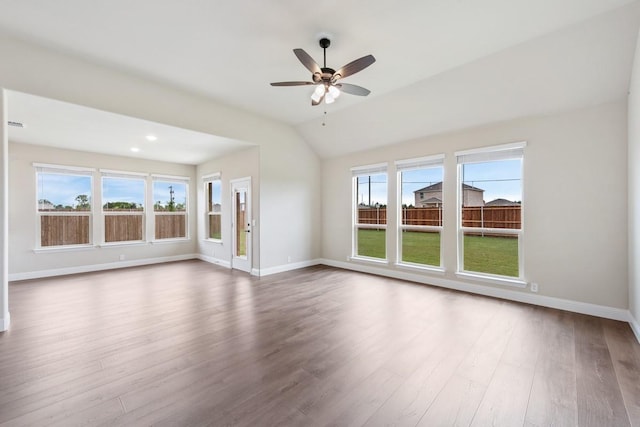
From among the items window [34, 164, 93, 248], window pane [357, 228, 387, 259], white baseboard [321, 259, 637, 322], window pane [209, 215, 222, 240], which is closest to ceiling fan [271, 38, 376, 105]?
white baseboard [321, 259, 637, 322]

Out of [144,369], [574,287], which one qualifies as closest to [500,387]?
[574,287]

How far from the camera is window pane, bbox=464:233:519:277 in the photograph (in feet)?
22.4

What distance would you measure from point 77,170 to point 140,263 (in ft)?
8.44

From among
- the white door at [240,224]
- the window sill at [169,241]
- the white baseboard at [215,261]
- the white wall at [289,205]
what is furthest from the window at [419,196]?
the window sill at [169,241]

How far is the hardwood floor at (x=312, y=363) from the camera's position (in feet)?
6.07

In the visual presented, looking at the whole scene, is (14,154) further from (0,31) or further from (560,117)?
(560,117)

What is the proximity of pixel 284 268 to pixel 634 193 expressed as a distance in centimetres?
560

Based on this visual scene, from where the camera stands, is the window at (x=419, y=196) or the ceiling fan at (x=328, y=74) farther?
the window at (x=419, y=196)

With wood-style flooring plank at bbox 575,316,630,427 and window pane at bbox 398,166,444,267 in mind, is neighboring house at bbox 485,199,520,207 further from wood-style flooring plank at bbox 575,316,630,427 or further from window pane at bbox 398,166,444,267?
wood-style flooring plank at bbox 575,316,630,427

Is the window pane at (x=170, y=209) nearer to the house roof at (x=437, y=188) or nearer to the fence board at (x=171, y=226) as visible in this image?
the fence board at (x=171, y=226)

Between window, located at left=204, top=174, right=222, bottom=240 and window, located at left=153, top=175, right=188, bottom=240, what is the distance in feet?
2.58

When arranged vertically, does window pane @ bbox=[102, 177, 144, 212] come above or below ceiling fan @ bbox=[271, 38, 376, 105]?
below

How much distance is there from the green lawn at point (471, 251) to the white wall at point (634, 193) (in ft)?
11.0

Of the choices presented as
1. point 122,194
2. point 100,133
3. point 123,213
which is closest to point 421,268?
point 100,133
